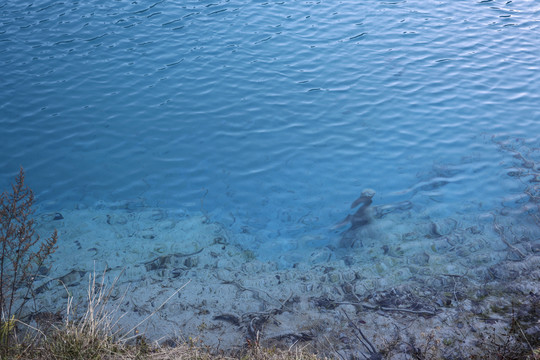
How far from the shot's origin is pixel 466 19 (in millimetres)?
12703

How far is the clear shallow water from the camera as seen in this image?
7.36 meters

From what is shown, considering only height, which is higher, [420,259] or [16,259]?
[16,259]

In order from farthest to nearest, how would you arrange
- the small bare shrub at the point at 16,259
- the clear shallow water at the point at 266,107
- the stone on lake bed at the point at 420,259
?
1. the clear shallow water at the point at 266,107
2. the stone on lake bed at the point at 420,259
3. the small bare shrub at the point at 16,259

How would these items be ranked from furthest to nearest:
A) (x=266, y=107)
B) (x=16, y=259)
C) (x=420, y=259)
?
1. (x=266, y=107)
2. (x=420, y=259)
3. (x=16, y=259)

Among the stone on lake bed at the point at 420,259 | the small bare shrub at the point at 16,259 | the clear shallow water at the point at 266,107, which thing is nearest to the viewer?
the small bare shrub at the point at 16,259

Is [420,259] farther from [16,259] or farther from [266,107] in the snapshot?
[16,259]

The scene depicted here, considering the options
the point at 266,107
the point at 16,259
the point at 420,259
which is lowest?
the point at 420,259

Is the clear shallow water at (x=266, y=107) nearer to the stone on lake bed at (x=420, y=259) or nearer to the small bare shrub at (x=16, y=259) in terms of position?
the stone on lake bed at (x=420, y=259)

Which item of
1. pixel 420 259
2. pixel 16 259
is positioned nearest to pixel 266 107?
pixel 420 259

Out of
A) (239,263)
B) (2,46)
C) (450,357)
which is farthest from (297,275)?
(2,46)

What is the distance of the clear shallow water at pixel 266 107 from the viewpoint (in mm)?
7355

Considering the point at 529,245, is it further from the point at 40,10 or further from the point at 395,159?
the point at 40,10

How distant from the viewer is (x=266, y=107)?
9.08 m

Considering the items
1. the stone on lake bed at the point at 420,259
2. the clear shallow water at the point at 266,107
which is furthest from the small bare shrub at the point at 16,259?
the stone on lake bed at the point at 420,259
